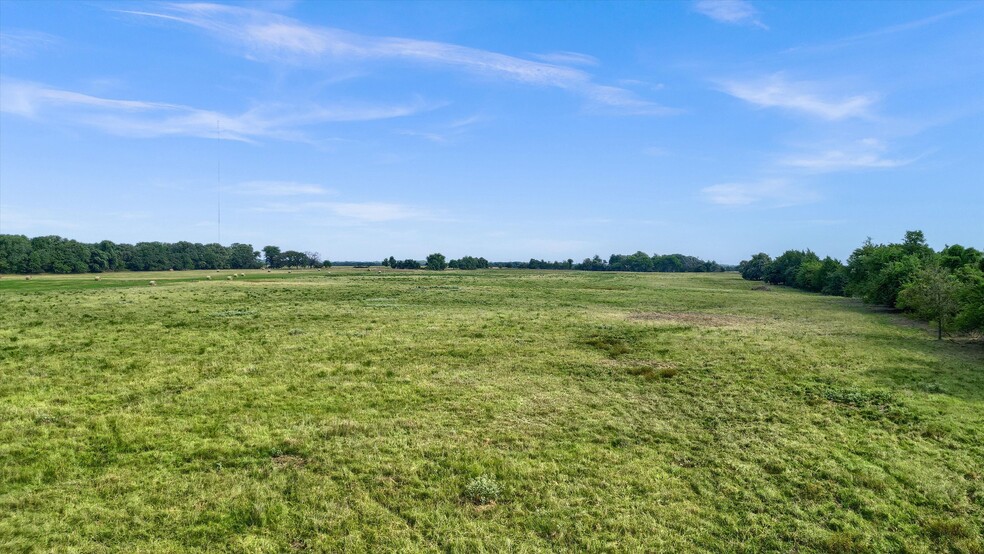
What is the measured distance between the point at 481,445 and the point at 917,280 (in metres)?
42.7

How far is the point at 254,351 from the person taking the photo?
931 inches

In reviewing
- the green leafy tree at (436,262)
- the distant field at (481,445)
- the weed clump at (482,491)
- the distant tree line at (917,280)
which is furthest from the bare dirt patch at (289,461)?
the green leafy tree at (436,262)

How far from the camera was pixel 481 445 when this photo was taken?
12.5 metres

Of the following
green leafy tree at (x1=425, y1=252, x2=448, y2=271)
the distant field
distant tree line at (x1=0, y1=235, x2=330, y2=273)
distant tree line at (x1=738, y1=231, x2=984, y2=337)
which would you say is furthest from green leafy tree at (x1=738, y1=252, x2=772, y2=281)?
distant tree line at (x1=0, y1=235, x2=330, y2=273)

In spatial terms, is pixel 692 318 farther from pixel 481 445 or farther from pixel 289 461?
pixel 289 461

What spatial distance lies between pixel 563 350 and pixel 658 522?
53.1 feet

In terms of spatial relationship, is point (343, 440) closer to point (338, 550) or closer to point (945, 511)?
point (338, 550)

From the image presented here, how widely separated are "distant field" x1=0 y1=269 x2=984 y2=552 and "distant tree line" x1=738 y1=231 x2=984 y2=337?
21.1ft

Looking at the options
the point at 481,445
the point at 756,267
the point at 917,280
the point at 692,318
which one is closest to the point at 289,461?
→ the point at 481,445

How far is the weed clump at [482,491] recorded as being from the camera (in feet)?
32.3

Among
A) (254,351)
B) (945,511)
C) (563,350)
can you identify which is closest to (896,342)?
(563,350)

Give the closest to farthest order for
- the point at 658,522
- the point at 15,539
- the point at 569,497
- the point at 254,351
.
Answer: the point at 15,539, the point at 658,522, the point at 569,497, the point at 254,351

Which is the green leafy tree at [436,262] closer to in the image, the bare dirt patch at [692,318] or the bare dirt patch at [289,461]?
the bare dirt patch at [692,318]

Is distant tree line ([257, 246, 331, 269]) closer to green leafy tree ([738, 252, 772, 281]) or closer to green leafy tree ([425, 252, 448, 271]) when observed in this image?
green leafy tree ([425, 252, 448, 271])
